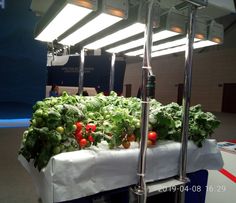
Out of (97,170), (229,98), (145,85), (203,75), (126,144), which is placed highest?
(203,75)

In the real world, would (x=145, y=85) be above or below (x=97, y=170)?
above

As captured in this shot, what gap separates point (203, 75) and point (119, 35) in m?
11.5

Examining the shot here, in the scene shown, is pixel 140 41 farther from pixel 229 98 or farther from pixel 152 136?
pixel 229 98

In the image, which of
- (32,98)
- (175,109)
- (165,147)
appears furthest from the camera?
(32,98)

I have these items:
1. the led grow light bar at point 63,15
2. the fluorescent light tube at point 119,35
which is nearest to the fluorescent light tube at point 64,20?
the led grow light bar at point 63,15

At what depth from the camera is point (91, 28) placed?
1597 mm

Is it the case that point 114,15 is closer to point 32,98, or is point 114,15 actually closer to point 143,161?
point 143,161

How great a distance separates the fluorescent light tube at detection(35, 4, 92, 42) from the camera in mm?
1312

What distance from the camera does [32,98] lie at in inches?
168

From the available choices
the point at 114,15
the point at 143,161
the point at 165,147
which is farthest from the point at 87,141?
the point at 114,15

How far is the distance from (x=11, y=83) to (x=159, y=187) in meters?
3.57

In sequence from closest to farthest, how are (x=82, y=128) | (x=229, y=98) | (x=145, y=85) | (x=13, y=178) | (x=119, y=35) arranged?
(x=145, y=85) < (x=82, y=128) < (x=119, y=35) < (x=13, y=178) < (x=229, y=98)

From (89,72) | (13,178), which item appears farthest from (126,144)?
(89,72)

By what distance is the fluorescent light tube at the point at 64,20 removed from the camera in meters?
1.31
